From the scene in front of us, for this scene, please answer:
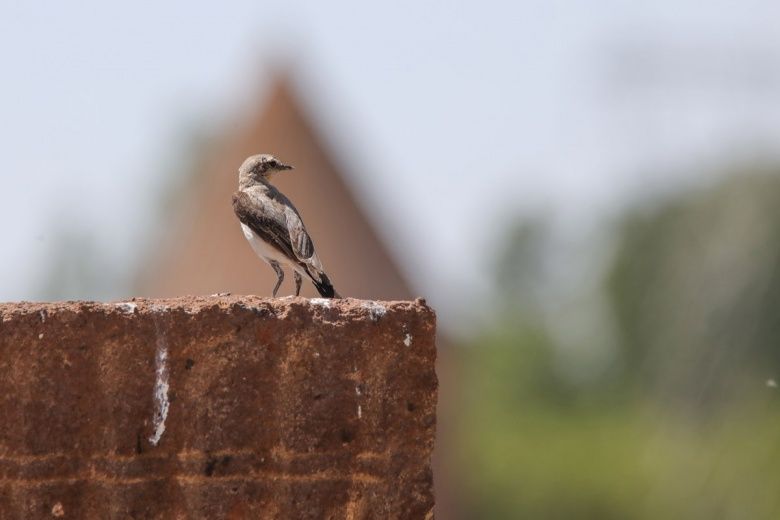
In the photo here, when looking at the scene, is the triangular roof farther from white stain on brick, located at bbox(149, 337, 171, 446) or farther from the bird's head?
white stain on brick, located at bbox(149, 337, 171, 446)

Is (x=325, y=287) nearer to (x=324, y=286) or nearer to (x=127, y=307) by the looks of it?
(x=324, y=286)

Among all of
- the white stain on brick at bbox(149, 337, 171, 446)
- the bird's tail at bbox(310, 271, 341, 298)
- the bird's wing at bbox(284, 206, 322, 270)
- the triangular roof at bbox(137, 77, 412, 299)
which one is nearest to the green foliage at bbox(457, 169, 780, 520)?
the triangular roof at bbox(137, 77, 412, 299)

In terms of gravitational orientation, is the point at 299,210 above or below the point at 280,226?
above

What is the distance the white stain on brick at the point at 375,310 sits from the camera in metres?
5.18

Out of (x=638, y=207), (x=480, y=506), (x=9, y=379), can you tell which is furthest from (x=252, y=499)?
(x=638, y=207)

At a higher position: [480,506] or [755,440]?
[755,440]

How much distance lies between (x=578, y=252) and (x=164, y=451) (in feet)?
191

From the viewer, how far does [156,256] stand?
23531 mm

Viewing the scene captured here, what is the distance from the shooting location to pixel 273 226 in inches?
320

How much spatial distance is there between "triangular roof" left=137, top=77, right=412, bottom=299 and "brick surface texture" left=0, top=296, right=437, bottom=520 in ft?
48.5

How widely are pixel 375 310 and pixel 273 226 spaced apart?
2.99m

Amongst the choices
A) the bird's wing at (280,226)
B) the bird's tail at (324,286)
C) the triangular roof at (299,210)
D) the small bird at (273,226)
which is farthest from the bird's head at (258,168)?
the triangular roof at (299,210)

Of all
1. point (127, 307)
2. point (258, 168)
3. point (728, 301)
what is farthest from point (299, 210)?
point (127, 307)

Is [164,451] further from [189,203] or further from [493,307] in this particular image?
[493,307]
